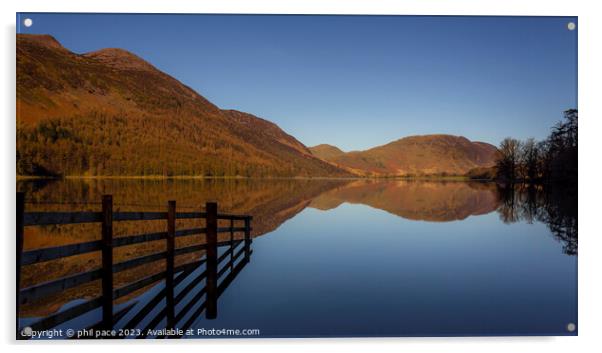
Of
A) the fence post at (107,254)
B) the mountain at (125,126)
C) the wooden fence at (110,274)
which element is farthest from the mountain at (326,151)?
the fence post at (107,254)

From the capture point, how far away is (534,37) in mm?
5270

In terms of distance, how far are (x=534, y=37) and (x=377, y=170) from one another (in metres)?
3.62

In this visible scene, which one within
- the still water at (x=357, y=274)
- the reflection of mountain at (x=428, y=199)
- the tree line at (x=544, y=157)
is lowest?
the still water at (x=357, y=274)

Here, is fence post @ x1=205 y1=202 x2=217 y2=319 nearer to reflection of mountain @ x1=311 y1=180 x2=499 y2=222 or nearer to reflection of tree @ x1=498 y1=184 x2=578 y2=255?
reflection of tree @ x1=498 y1=184 x2=578 y2=255

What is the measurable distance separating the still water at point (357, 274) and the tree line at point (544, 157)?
0.29 m

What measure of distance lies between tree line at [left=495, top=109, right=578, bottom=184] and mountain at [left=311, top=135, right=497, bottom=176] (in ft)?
0.89

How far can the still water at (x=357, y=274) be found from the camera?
181 inches

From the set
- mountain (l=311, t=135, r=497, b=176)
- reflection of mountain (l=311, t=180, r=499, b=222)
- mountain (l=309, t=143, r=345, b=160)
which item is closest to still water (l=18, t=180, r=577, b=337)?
reflection of mountain (l=311, t=180, r=499, b=222)

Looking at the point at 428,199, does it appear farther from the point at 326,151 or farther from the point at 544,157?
the point at 544,157

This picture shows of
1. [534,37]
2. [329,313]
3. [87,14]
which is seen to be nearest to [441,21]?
[534,37]

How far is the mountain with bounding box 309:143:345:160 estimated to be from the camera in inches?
278

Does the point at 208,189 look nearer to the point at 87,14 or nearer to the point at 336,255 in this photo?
the point at 336,255

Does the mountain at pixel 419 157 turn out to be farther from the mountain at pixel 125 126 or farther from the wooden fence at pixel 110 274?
the wooden fence at pixel 110 274

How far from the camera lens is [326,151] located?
7227mm
